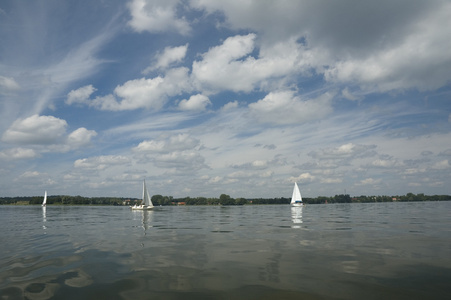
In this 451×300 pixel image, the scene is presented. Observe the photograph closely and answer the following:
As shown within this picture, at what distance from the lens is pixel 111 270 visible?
1460 centimetres

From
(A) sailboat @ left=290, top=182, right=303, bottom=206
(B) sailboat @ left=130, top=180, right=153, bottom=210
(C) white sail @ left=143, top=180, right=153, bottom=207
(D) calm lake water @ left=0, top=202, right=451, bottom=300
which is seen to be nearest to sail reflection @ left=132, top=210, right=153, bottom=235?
(D) calm lake water @ left=0, top=202, right=451, bottom=300

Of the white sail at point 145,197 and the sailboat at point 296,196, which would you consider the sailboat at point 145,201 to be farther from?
the sailboat at point 296,196

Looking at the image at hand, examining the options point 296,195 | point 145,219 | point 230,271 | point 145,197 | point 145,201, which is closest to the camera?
point 230,271

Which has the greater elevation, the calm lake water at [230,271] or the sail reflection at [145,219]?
the calm lake water at [230,271]

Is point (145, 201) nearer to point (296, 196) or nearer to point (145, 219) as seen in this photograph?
point (145, 219)

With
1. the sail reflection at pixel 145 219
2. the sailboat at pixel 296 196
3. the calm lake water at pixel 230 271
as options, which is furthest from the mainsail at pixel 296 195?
the calm lake water at pixel 230 271

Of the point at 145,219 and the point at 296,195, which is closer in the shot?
the point at 145,219

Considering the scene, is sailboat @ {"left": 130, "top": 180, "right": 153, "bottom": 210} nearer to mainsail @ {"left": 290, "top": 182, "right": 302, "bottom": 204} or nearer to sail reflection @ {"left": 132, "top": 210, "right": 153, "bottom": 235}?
sail reflection @ {"left": 132, "top": 210, "right": 153, "bottom": 235}

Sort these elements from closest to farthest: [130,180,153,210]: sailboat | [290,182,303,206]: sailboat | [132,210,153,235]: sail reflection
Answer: [132,210,153,235]: sail reflection < [130,180,153,210]: sailboat < [290,182,303,206]: sailboat

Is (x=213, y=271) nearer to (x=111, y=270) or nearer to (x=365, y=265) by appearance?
(x=111, y=270)

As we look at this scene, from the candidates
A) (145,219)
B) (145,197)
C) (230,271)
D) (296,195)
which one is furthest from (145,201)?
(230,271)

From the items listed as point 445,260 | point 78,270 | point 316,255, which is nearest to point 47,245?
point 78,270

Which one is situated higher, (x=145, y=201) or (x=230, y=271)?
(x=230, y=271)

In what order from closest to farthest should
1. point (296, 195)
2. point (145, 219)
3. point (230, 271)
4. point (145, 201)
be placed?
point (230, 271) → point (145, 219) → point (145, 201) → point (296, 195)
